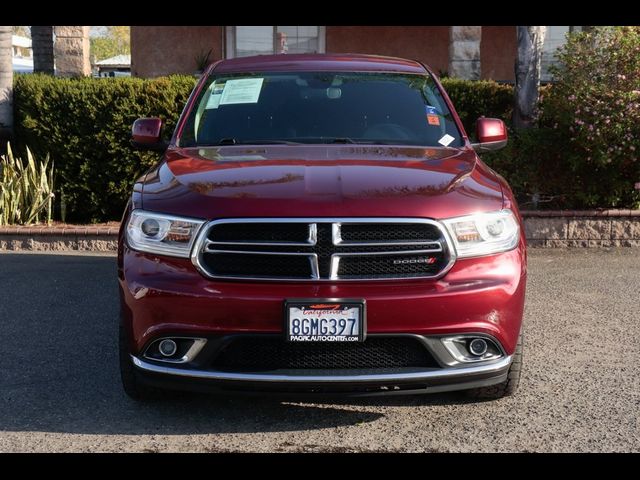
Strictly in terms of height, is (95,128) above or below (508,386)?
above

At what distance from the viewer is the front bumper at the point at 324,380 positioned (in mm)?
3928

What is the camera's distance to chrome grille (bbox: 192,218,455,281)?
13.0ft

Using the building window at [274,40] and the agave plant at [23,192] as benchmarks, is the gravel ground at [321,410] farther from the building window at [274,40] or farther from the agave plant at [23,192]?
the building window at [274,40]

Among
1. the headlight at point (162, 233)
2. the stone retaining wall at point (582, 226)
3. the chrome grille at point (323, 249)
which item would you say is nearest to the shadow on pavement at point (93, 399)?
the chrome grille at point (323, 249)

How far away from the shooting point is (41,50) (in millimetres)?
18016

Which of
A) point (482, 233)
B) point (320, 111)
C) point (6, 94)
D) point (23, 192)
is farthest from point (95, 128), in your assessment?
point (482, 233)

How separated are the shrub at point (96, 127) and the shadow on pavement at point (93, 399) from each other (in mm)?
2896

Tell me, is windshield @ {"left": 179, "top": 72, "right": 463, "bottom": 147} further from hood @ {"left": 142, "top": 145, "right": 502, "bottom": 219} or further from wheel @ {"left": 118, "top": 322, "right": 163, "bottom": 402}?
wheel @ {"left": 118, "top": 322, "right": 163, "bottom": 402}

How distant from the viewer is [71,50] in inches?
541

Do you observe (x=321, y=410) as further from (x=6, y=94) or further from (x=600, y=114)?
(x=6, y=94)

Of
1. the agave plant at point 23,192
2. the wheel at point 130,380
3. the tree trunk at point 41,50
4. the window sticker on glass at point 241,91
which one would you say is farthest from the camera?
the tree trunk at point 41,50

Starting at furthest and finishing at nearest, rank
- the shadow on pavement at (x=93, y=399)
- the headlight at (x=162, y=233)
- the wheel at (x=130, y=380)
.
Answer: the shadow on pavement at (x=93, y=399) < the wheel at (x=130, y=380) < the headlight at (x=162, y=233)

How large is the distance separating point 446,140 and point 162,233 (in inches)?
80.8

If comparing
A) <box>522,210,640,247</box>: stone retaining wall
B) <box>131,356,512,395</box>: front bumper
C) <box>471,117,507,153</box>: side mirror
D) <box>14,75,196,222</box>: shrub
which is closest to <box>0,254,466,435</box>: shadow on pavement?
<box>131,356,512,395</box>: front bumper
